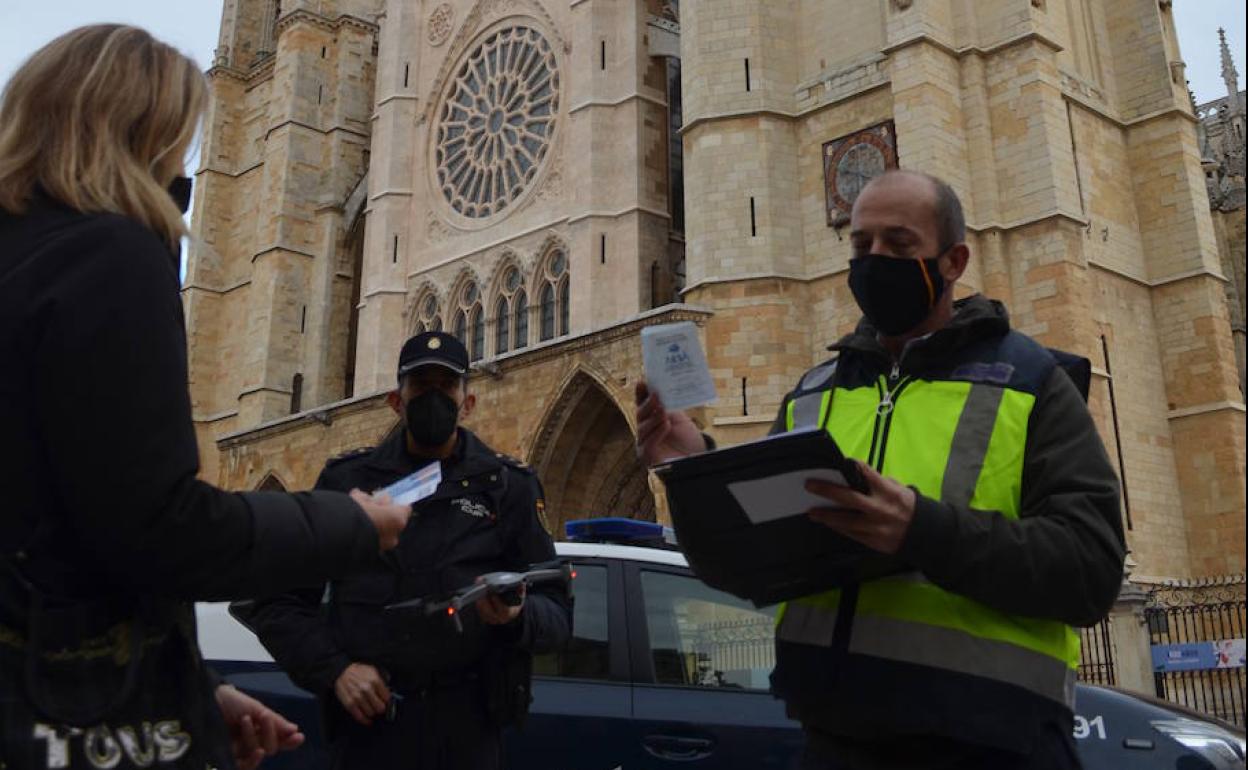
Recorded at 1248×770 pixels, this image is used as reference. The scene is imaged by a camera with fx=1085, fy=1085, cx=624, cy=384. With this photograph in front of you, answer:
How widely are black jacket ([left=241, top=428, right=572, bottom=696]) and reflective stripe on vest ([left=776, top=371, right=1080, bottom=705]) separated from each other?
1.07 meters

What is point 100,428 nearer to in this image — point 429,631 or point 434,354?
point 429,631

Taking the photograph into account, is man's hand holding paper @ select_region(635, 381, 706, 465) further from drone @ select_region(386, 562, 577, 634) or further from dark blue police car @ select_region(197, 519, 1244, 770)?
dark blue police car @ select_region(197, 519, 1244, 770)

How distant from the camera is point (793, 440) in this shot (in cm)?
156

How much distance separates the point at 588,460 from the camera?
1552 centimetres

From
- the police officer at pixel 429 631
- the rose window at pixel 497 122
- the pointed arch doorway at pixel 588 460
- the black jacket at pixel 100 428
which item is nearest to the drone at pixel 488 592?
the police officer at pixel 429 631

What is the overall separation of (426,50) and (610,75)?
5534mm

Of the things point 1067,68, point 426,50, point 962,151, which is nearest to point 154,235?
point 962,151

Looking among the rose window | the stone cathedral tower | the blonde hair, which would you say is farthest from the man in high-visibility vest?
the rose window

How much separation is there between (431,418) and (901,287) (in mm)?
1506

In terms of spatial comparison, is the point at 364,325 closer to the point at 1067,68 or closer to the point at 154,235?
the point at 1067,68

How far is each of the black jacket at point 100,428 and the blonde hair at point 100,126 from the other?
6 centimetres

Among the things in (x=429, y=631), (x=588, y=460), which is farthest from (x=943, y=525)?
(x=588, y=460)

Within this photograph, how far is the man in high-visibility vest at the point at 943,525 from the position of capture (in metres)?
1.67

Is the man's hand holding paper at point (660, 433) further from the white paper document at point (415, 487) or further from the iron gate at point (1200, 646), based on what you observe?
the iron gate at point (1200, 646)
